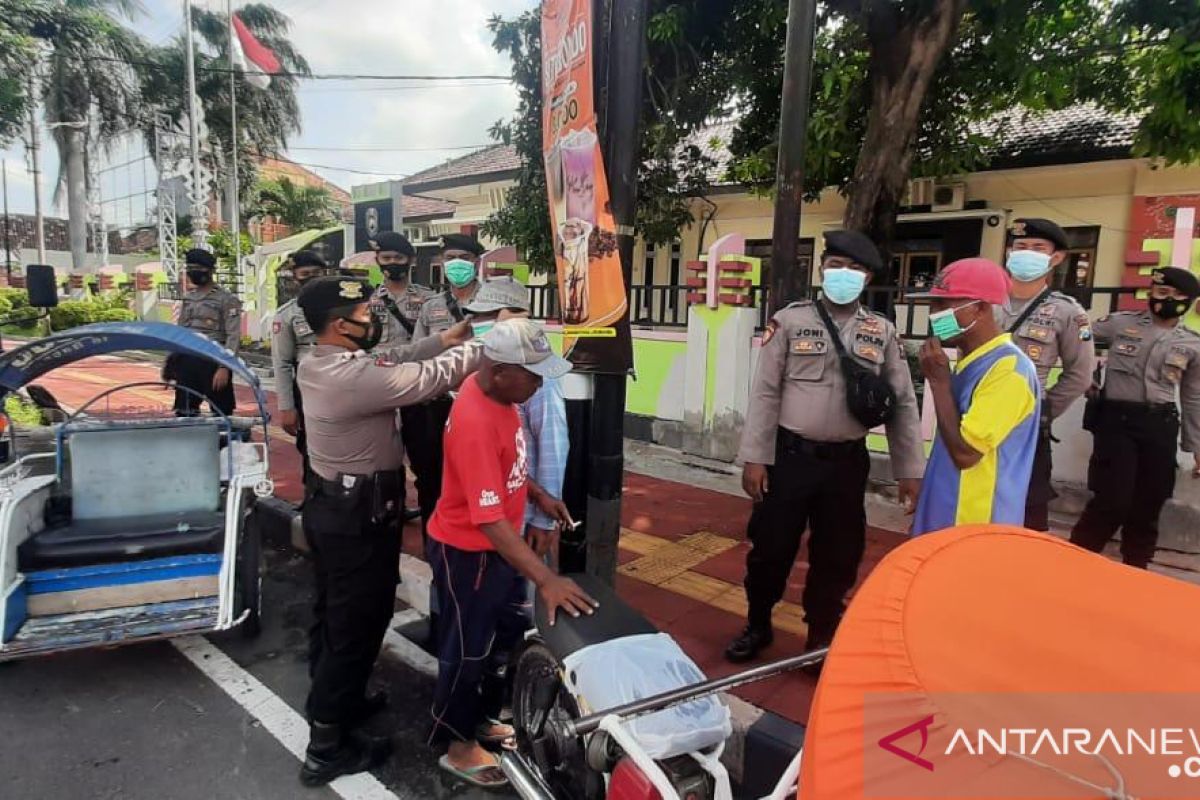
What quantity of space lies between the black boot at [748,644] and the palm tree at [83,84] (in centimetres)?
2808

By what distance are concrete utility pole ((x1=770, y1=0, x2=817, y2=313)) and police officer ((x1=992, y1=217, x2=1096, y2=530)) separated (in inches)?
46.4

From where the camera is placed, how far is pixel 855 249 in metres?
2.88

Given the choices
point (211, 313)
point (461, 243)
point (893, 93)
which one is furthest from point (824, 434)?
point (211, 313)

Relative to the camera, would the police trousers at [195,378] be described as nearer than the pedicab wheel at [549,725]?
No

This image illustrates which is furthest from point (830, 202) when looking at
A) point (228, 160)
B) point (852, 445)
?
point (228, 160)

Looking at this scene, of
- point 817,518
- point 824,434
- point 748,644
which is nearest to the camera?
point 824,434

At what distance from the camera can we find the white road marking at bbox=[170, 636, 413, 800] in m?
2.52

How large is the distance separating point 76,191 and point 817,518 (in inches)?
1191

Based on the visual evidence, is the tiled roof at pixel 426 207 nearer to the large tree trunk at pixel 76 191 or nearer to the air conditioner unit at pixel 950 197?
the air conditioner unit at pixel 950 197

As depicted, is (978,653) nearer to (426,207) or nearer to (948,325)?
(948,325)

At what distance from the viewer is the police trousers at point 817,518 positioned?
117 inches

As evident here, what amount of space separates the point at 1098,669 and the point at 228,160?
30.4 meters

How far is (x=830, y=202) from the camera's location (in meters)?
12.5

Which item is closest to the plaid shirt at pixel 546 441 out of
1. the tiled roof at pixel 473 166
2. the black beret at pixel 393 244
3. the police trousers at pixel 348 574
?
the police trousers at pixel 348 574
